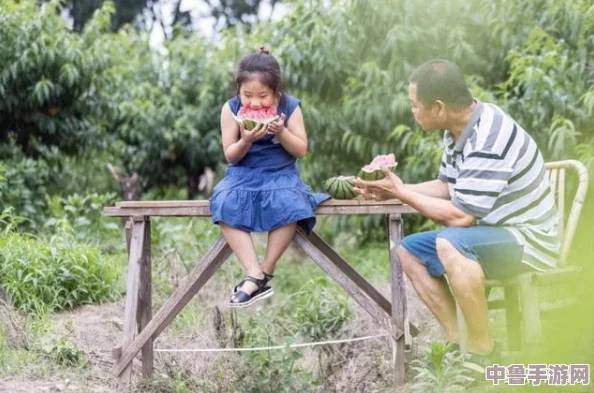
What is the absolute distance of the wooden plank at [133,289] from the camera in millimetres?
4402

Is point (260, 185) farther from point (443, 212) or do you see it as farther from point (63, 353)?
point (63, 353)

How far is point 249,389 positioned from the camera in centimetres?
446

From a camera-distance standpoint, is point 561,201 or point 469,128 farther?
point 561,201

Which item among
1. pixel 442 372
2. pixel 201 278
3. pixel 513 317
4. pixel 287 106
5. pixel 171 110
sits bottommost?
pixel 442 372

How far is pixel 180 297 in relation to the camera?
14.2ft

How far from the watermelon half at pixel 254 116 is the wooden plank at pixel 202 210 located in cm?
47

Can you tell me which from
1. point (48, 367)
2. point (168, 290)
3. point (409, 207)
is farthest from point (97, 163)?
point (409, 207)

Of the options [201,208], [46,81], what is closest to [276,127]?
[201,208]

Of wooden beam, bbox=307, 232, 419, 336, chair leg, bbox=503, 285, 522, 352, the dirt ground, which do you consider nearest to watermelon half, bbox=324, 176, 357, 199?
wooden beam, bbox=307, 232, 419, 336

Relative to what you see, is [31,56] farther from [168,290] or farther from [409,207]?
[409,207]

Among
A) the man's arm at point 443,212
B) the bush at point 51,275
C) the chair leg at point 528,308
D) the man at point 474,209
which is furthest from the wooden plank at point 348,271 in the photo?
the bush at point 51,275

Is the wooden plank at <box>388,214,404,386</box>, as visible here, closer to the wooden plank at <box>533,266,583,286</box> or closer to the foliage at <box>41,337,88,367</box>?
the wooden plank at <box>533,266,583,286</box>

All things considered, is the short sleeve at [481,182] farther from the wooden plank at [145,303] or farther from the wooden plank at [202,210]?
the wooden plank at [145,303]

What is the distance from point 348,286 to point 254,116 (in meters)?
0.91
